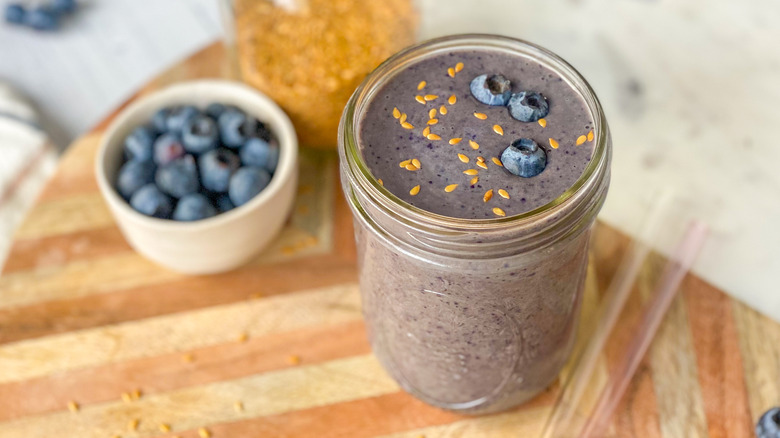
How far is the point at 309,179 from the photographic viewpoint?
1.38 m

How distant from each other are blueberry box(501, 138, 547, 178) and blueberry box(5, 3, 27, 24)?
1.65 m

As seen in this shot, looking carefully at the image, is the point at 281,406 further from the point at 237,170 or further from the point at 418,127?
the point at 418,127

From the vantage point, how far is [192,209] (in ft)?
3.86

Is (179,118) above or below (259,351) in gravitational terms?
above

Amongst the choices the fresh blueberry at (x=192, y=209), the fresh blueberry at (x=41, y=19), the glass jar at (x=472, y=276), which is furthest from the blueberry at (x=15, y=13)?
the glass jar at (x=472, y=276)

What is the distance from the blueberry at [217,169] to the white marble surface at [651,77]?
2.32ft

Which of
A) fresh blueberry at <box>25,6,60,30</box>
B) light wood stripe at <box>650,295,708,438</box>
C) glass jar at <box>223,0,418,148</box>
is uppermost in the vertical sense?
glass jar at <box>223,0,418,148</box>

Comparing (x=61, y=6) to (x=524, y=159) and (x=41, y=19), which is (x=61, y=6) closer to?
(x=41, y=19)

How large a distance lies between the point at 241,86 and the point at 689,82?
3.37ft

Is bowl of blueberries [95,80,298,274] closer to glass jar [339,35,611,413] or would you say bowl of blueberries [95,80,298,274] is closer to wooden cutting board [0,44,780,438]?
wooden cutting board [0,44,780,438]

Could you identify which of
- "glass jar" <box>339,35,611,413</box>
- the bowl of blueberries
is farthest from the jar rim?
the bowl of blueberries

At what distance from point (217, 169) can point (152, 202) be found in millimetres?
108

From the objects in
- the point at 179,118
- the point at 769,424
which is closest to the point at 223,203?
the point at 179,118

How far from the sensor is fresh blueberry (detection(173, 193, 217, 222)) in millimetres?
1178
